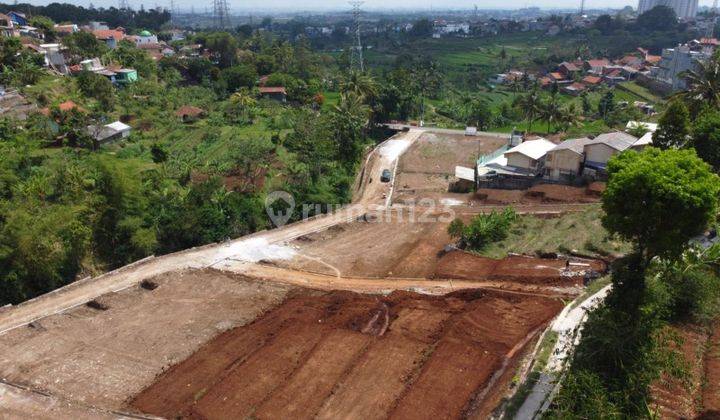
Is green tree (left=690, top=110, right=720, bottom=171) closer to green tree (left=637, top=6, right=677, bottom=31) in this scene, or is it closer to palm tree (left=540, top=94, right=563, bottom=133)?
palm tree (left=540, top=94, right=563, bottom=133)

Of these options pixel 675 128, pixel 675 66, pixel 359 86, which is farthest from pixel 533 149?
pixel 675 66

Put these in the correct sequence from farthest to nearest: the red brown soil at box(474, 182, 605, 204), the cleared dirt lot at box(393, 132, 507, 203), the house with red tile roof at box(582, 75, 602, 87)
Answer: the house with red tile roof at box(582, 75, 602, 87), the cleared dirt lot at box(393, 132, 507, 203), the red brown soil at box(474, 182, 605, 204)

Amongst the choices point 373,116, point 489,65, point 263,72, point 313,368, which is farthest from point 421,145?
point 489,65

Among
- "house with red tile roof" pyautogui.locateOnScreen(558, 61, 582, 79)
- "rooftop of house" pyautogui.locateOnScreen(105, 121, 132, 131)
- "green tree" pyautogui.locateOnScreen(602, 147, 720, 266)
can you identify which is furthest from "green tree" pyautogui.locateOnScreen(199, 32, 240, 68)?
"green tree" pyautogui.locateOnScreen(602, 147, 720, 266)

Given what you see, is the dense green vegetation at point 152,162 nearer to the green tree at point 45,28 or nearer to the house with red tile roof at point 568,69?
the green tree at point 45,28

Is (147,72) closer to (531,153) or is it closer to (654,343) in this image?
(531,153)

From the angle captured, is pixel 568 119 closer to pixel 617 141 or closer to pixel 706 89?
pixel 706 89
